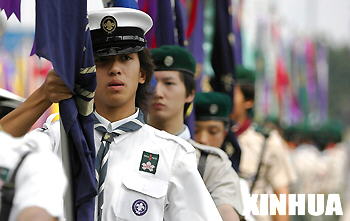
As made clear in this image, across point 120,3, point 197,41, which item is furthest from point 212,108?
point 197,41

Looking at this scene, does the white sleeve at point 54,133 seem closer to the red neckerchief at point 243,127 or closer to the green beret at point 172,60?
the green beret at point 172,60

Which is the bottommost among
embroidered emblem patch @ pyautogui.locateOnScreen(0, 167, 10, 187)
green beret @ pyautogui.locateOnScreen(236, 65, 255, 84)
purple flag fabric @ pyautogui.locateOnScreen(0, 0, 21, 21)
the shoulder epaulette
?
green beret @ pyautogui.locateOnScreen(236, 65, 255, 84)

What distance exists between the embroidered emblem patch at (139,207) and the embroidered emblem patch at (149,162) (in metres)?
0.14

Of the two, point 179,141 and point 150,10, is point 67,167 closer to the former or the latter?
point 179,141

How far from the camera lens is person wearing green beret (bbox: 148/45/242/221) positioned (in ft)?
23.9

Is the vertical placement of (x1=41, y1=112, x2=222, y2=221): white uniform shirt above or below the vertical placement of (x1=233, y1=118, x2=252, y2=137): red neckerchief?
above

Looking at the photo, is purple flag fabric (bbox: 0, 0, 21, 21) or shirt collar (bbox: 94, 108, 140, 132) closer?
shirt collar (bbox: 94, 108, 140, 132)

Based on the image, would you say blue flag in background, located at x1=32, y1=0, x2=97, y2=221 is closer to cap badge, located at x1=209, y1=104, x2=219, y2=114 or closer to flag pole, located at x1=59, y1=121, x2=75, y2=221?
flag pole, located at x1=59, y1=121, x2=75, y2=221

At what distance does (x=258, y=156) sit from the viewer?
11156 mm

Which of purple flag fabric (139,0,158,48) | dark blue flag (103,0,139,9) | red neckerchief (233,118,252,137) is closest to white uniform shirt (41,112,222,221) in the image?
dark blue flag (103,0,139,9)

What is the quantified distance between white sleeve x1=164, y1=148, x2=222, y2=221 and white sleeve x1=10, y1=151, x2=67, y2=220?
1.68 meters

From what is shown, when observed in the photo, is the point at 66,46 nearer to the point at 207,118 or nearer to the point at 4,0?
the point at 4,0

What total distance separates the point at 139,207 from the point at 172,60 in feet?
7.59

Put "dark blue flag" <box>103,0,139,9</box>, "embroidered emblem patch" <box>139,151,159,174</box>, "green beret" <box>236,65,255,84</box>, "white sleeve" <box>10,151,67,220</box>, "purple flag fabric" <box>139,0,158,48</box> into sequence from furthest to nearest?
"green beret" <box>236,65,255,84</box>
"purple flag fabric" <box>139,0,158,48</box>
"dark blue flag" <box>103,0,139,9</box>
"embroidered emblem patch" <box>139,151,159,174</box>
"white sleeve" <box>10,151,67,220</box>
